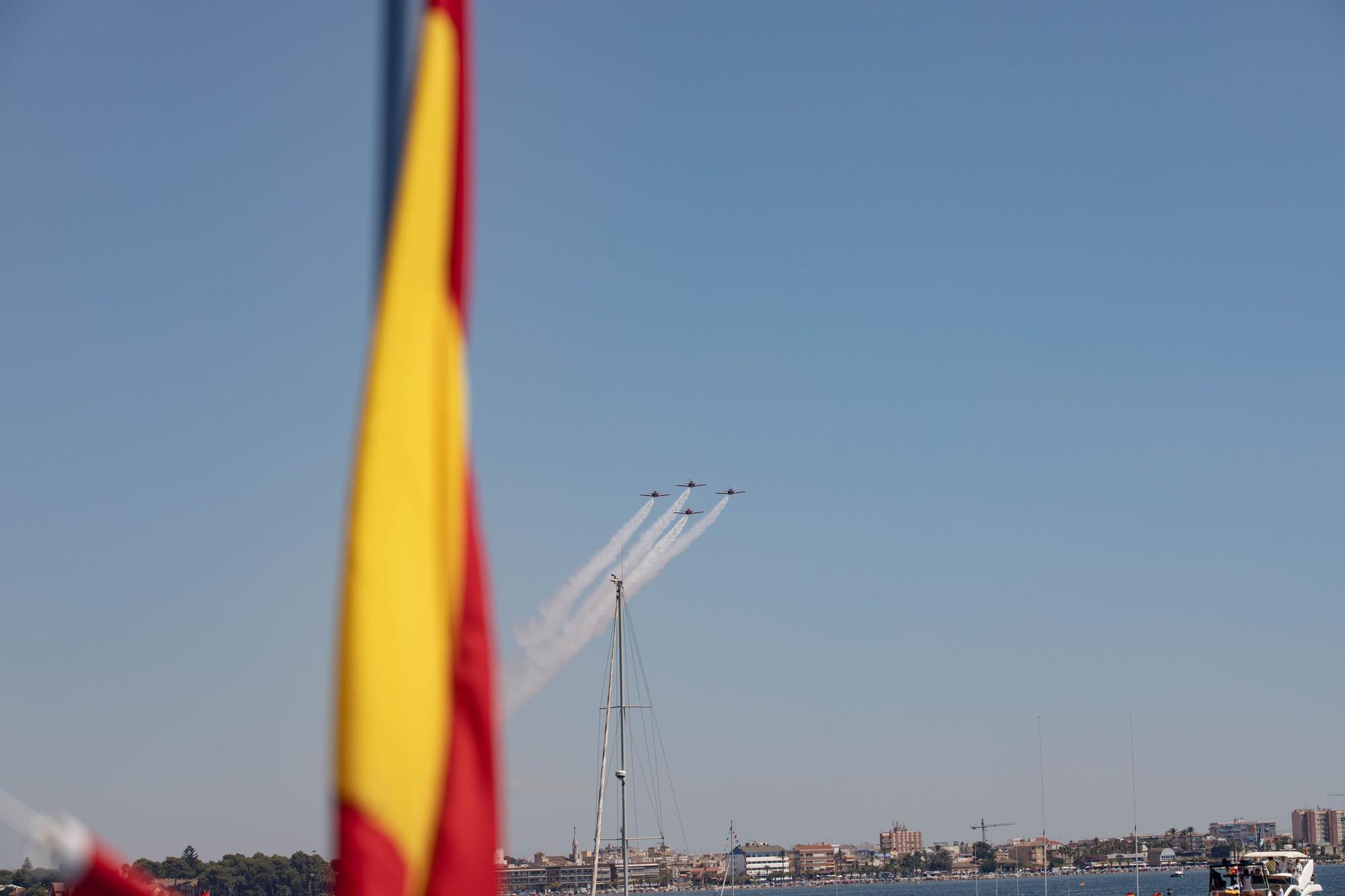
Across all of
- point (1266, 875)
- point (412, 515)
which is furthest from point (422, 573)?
point (1266, 875)

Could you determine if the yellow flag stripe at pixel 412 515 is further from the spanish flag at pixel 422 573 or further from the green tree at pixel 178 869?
the green tree at pixel 178 869

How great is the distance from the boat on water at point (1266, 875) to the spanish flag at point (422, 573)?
47770 mm

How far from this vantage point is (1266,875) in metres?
47.7

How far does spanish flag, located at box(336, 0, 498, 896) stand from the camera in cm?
413

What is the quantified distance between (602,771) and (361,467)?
173ft

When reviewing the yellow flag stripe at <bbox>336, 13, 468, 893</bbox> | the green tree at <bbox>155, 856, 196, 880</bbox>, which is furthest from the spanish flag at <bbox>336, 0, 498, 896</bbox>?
the green tree at <bbox>155, 856, 196, 880</bbox>

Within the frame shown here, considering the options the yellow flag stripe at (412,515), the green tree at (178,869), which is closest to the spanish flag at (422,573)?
the yellow flag stripe at (412,515)

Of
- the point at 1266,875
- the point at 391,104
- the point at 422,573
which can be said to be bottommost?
the point at 1266,875

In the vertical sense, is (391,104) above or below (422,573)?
above

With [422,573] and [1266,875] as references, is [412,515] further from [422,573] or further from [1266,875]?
[1266,875]

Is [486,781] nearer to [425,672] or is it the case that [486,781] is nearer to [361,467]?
[425,672]

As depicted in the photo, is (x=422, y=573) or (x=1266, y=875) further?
(x=1266, y=875)

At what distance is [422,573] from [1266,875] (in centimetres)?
5026

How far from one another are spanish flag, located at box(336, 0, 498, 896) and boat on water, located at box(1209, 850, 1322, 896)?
47770 millimetres
